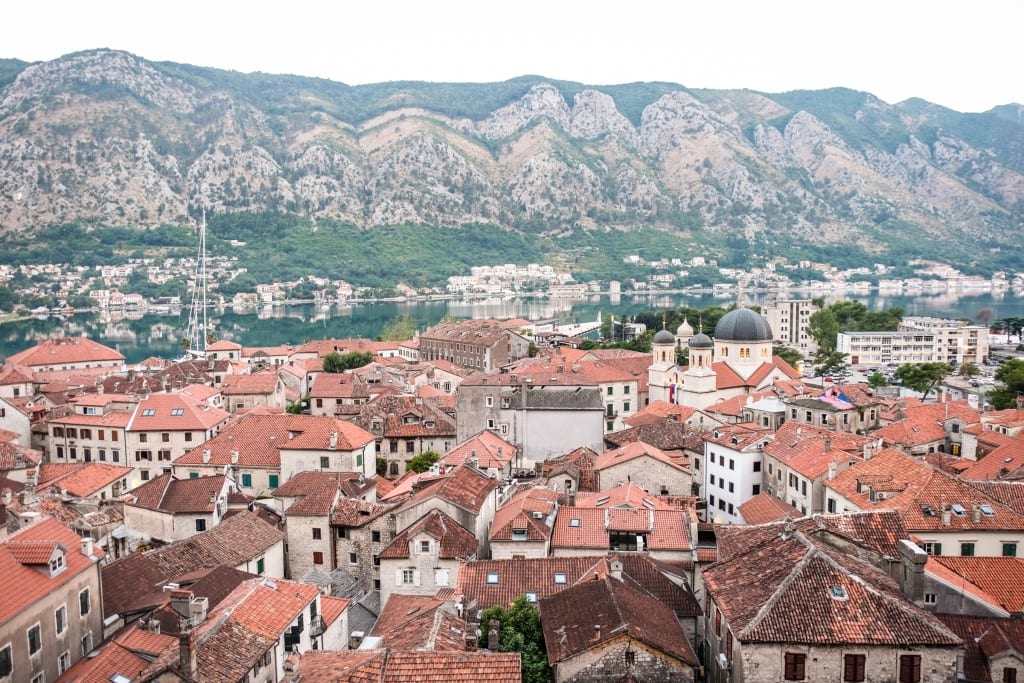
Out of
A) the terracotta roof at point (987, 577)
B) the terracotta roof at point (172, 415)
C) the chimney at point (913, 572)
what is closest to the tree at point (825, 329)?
the terracotta roof at point (172, 415)

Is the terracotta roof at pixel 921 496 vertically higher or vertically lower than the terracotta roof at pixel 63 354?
higher

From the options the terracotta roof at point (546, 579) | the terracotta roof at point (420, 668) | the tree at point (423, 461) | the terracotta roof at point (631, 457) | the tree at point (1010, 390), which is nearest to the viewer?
the terracotta roof at point (420, 668)

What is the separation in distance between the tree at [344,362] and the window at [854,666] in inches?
3015

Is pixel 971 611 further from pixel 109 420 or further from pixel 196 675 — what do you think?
pixel 109 420

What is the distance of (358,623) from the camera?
96.0 feet

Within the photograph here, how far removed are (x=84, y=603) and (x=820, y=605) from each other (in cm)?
1938

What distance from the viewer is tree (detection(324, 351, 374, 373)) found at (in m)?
91.9

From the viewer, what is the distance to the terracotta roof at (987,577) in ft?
77.7

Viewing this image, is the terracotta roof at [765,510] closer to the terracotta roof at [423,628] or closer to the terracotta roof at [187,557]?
the terracotta roof at [423,628]

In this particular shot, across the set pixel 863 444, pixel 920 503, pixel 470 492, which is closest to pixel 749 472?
pixel 863 444

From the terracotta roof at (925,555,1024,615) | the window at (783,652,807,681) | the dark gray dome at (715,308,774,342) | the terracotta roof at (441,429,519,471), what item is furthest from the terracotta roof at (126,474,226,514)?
the dark gray dome at (715,308,774,342)

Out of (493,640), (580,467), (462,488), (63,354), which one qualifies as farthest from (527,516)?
(63,354)

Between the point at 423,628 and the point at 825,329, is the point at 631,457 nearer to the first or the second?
the point at 423,628

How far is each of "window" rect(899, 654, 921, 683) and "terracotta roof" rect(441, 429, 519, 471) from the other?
2432 cm
